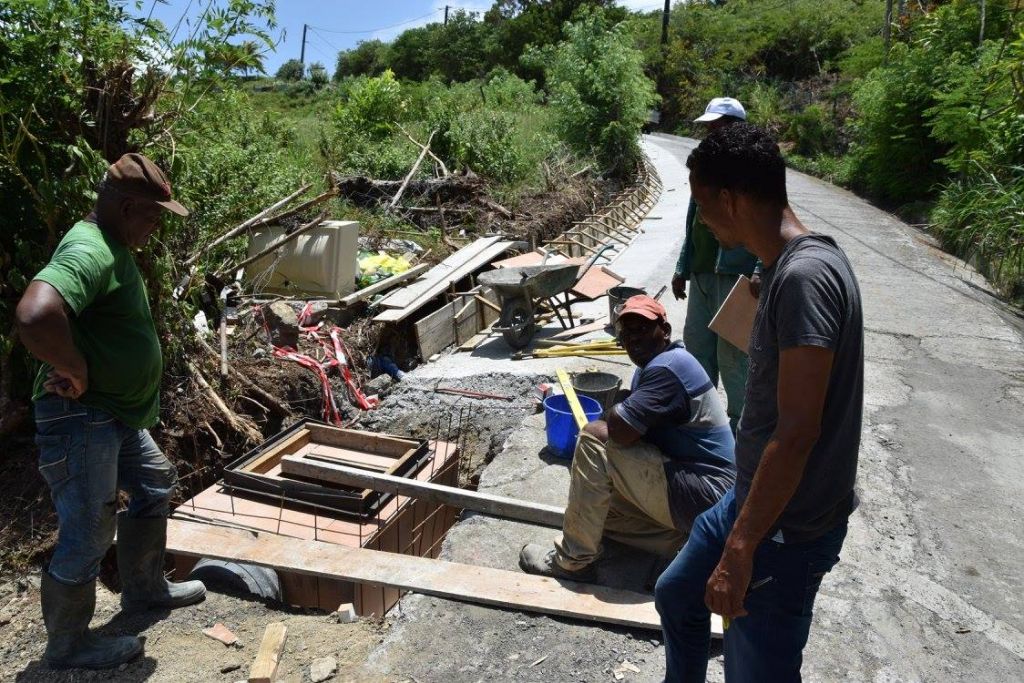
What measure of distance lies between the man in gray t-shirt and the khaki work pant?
130 cm

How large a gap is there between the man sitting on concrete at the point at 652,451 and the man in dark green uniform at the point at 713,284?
1.07 metres

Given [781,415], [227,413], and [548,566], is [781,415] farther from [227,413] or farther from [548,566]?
[227,413]

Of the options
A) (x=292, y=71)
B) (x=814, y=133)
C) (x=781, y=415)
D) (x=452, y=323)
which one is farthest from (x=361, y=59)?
(x=781, y=415)

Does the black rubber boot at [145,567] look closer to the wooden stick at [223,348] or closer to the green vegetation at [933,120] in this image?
the wooden stick at [223,348]

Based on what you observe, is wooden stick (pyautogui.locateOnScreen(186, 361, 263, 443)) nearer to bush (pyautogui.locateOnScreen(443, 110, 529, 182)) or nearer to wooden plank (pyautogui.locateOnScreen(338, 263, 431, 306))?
wooden plank (pyautogui.locateOnScreen(338, 263, 431, 306))

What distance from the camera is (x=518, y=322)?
26.9 ft

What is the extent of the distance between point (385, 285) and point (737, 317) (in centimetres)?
610

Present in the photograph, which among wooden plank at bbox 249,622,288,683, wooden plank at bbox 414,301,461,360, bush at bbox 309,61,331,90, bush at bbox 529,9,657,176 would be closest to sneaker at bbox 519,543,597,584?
wooden plank at bbox 249,622,288,683

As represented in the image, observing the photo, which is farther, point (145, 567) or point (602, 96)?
point (602, 96)

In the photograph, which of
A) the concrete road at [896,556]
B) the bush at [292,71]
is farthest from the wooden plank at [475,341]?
the bush at [292,71]

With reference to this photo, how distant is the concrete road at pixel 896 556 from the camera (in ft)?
10.8

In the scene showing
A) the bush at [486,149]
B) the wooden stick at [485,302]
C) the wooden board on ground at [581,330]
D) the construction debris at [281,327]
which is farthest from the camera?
the bush at [486,149]

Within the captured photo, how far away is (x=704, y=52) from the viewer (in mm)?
43188

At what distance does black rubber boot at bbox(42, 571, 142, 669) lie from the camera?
3086 millimetres
